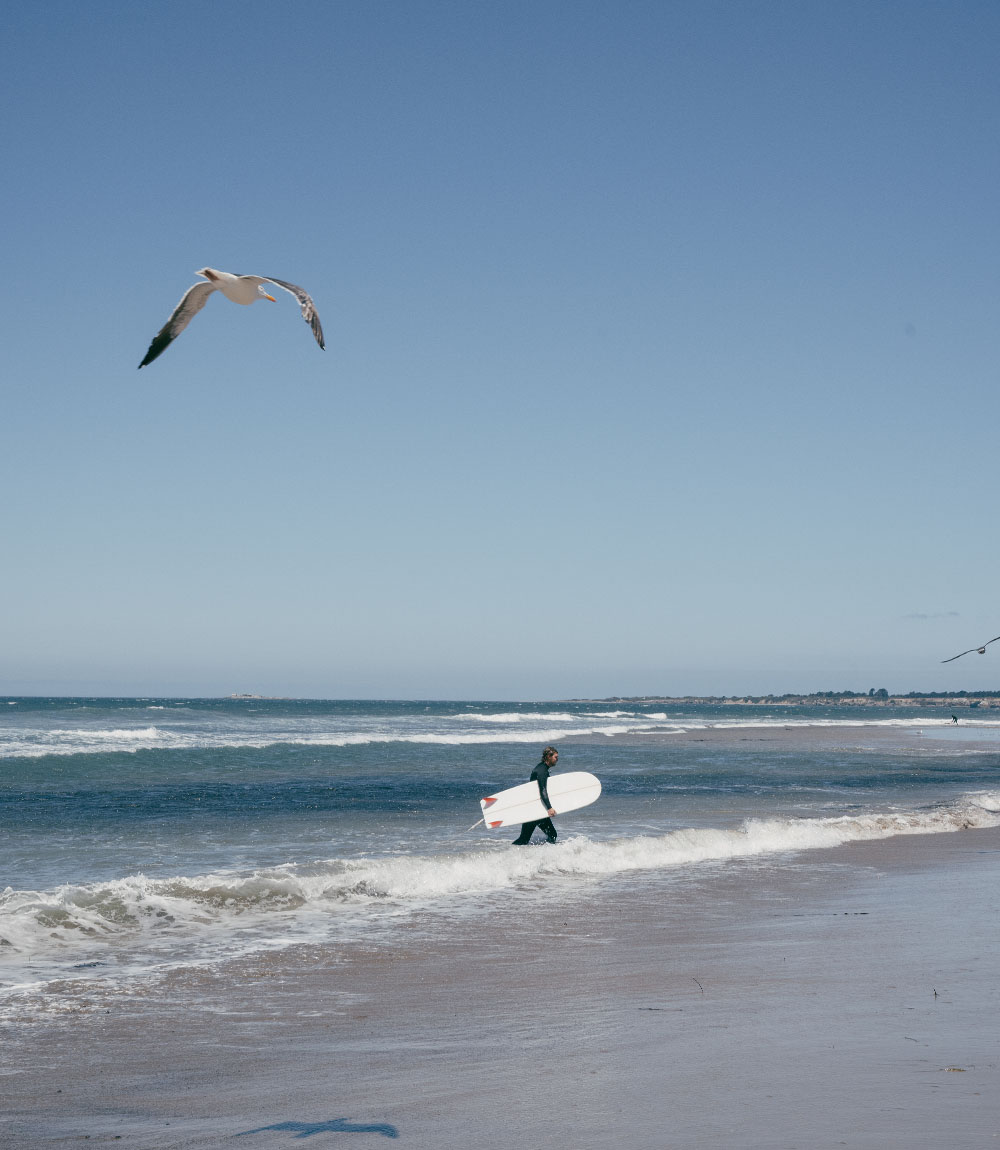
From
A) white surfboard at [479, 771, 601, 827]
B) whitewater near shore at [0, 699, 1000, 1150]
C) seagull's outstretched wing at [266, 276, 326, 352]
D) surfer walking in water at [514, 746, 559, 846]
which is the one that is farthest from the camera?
white surfboard at [479, 771, 601, 827]

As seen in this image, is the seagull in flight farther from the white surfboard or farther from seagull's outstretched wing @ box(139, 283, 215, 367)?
the white surfboard

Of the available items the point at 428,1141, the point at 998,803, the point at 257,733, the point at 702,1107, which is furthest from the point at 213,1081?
the point at 257,733

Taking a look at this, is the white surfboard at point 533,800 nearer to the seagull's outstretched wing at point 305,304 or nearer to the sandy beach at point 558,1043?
the sandy beach at point 558,1043

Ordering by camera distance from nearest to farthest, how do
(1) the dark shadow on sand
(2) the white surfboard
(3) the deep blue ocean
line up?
(1) the dark shadow on sand → (3) the deep blue ocean → (2) the white surfboard

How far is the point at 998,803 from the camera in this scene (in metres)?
21.5

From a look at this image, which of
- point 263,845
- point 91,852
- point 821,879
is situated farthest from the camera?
point 263,845

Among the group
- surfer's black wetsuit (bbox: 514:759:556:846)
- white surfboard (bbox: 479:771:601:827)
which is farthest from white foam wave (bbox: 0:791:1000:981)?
white surfboard (bbox: 479:771:601:827)

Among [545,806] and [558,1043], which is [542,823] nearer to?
[545,806]

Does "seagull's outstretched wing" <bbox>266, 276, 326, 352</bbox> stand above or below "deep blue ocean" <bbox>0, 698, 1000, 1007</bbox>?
above

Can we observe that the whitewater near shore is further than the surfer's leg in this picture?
No

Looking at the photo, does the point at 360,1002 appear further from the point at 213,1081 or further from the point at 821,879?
the point at 821,879

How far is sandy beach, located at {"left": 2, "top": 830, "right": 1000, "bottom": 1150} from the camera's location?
4641 mm

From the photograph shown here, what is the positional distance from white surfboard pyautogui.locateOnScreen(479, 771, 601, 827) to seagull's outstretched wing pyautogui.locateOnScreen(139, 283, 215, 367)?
9.37 metres

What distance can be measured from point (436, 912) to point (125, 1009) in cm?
402
